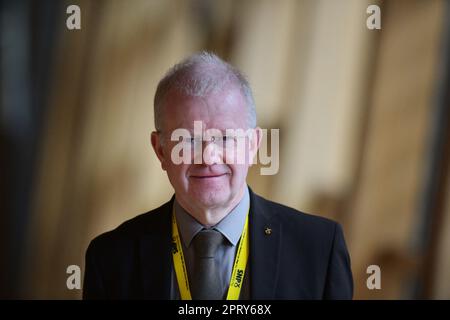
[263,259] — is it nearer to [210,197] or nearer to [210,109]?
[210,197]

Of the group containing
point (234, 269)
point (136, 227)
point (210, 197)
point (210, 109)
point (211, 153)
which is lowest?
point (234, 269)

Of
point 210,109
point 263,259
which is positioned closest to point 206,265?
point 263,259

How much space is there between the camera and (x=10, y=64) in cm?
183

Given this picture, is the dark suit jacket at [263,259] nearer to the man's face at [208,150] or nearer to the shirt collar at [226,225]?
the shirt collar at [226,225]

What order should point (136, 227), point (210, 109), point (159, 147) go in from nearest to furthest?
1. point (210, 109)
2. point (159, 147)
3. point (136, 227)

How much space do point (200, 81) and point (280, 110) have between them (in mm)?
448

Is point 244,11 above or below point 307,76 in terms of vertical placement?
above

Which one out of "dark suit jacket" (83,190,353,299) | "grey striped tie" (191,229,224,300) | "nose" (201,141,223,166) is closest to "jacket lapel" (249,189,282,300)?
"dark suit jacket" (83,190,353,299)

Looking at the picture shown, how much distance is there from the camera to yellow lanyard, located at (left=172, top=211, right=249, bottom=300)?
1517 mm

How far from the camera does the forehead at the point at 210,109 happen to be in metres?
1.42

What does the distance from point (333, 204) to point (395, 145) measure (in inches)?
12.1

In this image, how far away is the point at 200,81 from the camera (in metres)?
1.44
